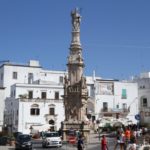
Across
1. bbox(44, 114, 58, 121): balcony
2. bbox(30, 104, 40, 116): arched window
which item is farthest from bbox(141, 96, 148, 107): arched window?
bbox(30, 104, 40, 116): arched window

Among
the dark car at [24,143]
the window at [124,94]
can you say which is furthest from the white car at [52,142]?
the window at [124,94]

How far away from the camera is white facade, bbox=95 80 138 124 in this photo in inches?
2886

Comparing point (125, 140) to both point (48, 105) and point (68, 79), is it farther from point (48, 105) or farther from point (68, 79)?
point (48, 105)

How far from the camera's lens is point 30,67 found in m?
81.1

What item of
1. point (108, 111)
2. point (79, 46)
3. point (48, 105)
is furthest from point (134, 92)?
point (79, 46)

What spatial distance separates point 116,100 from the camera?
75.1 metres

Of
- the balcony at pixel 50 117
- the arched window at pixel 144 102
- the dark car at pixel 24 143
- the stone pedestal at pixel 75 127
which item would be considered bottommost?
the dark car at pixel 24 143

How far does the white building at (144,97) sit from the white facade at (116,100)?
5.15ft

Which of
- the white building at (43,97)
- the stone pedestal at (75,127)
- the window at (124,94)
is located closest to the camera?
the stone pedestal at (75,127)

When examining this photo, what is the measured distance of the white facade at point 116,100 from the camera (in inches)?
2886

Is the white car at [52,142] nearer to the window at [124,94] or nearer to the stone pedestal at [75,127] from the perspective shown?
the stone pedestal at [75,127]

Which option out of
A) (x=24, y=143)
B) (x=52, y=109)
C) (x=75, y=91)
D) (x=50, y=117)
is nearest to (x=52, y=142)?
(x=24, y=143)

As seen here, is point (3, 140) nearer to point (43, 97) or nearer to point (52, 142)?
point (52, 142)

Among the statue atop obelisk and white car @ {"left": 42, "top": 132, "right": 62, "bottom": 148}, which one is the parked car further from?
the statue atop obelisk
